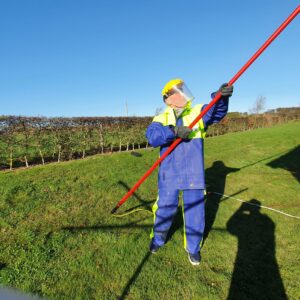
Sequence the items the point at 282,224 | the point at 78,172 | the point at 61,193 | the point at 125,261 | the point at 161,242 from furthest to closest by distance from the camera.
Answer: the point at 78,172 → the point at 61,193 → the point at 282,224 → the point at 161,242 → the point at 125,261

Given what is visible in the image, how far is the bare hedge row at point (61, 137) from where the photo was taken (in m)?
7.95

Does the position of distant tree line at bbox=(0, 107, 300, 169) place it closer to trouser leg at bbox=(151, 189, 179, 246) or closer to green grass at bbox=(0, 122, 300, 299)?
green grass at bbox=(0, 122, 300, 299)

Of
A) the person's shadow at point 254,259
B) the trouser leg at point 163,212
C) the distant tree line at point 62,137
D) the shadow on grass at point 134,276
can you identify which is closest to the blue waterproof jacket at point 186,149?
the trouser leg at point 163,212

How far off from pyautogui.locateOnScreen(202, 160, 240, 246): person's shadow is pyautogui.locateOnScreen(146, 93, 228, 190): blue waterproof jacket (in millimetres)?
1254

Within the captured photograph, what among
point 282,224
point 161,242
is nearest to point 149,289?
point 161,242

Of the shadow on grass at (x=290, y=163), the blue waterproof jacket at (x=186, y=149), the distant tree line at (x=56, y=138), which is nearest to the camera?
the blue waterproof jacket at (x=186, y=149)

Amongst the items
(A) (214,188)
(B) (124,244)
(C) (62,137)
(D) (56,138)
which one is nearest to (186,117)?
→ (B) (124,244)

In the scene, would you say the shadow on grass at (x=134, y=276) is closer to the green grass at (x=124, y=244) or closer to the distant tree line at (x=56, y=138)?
the green grass at (x=124, y=244)

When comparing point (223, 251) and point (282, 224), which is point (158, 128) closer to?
point (223, 251)

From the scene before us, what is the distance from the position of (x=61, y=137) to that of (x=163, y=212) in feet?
20.7

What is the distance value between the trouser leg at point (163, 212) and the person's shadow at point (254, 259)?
1.03 meters

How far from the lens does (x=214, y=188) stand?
22.7ft

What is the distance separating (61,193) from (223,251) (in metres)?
3.38

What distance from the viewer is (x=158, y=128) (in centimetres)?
338
